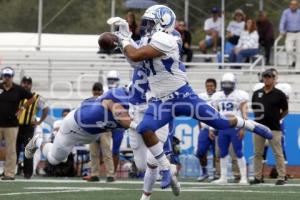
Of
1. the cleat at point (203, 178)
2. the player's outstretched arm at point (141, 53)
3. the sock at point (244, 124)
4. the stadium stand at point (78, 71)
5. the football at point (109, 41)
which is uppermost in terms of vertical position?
the stadium stand at point (78, 71)

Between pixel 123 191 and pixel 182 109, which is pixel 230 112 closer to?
pixel 123 191

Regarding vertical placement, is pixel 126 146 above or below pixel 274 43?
below

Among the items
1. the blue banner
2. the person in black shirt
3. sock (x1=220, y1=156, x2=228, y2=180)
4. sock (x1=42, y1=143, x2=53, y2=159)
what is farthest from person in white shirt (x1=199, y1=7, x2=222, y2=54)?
sock (x1=42, y1=143, x2=53, y2=159)

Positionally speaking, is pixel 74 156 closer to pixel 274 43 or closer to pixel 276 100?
pixel 276 100

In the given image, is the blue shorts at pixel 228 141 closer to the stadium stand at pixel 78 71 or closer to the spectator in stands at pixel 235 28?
the stadium stand at pixel 78 71

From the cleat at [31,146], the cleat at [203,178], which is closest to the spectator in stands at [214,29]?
the cleat at [203,178]

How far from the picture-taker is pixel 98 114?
1345 centimetres

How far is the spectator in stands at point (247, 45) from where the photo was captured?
2014 centimetres

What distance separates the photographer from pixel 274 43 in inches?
810

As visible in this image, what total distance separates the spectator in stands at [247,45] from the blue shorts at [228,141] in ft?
16.1

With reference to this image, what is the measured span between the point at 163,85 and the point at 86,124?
224 cm

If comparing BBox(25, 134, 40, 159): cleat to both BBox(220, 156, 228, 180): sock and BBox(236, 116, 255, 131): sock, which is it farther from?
BBox(220, 156, 228, 180): sock

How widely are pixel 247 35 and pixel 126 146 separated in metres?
3.83

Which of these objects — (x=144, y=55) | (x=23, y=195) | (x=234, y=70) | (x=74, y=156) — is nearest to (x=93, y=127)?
(x=23, y=195)
